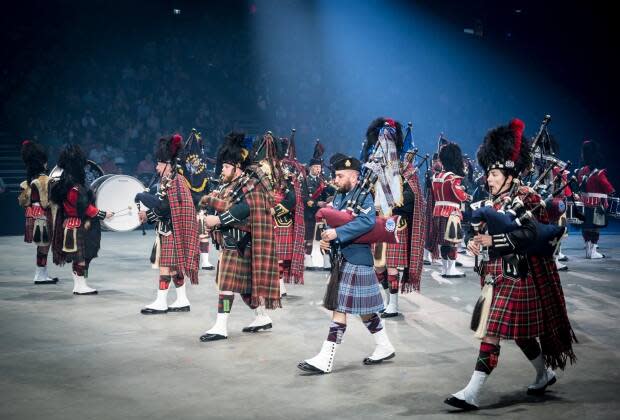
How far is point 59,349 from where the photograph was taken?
20.9 ft

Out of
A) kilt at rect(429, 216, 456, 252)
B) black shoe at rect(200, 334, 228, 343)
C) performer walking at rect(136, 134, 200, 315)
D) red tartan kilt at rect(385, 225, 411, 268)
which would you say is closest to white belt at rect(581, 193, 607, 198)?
kilt at rect(429, 216, 456, 252)

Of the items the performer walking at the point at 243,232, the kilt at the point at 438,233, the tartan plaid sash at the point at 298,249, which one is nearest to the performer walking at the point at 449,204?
the kilt at the point at 438,233

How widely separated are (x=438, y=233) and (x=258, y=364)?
17.9 ft

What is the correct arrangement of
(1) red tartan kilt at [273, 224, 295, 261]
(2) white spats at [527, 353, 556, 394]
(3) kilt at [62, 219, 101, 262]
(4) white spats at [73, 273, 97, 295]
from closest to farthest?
(2) white spats at [527, 353, 556, 394], (1) red tartan kilt at [273, 224, 295, 261], (3) kilt at [62, 219, 101, 262], (4) white spats at [73, 273, 97, 295]

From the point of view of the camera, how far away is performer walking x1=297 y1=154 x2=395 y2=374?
5406 millimetres

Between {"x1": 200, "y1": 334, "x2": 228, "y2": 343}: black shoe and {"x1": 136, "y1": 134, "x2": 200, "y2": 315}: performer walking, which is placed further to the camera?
{"x1": 136, "y1": 134, "x2": 200, "y2": 315}: performer walking

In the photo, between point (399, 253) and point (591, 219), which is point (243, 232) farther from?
point (591, 219)

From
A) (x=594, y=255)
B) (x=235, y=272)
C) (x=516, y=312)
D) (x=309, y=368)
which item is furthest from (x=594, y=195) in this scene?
(x=516, y=312)

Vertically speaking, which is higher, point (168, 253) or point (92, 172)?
point (92, 172)

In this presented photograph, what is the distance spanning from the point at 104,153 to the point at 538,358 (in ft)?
48.4

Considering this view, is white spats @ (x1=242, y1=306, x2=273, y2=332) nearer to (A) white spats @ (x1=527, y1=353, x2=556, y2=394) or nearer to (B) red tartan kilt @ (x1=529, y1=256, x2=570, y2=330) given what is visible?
(A) white spats @ (x1=527, y1=353, x2=556, y2=394)

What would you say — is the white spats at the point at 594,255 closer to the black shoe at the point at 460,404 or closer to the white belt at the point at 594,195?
the white belt at the point at 594,195

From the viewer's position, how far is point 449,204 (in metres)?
10.6

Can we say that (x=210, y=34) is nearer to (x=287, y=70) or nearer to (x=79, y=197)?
(x=287, y=70)
